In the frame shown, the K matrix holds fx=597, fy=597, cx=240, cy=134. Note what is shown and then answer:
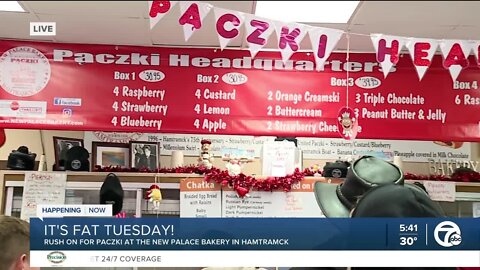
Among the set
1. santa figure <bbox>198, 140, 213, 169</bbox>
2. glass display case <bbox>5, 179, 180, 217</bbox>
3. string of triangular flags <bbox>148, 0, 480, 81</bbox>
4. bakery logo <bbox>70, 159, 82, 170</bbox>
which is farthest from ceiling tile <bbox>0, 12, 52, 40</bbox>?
santa figure <bbox>198, 140, 213, 169</bbox>

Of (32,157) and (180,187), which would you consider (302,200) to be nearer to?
(180,187)

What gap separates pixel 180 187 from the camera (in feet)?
17.0

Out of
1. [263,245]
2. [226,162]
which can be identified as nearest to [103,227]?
[263,245]

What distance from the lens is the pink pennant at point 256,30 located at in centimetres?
328

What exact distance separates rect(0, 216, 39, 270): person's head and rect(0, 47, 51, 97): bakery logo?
1677 mm

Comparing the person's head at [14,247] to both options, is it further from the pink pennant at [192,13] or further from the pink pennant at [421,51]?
the pink pennant at [421,51]

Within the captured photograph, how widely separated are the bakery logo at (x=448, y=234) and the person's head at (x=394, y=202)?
249 mm

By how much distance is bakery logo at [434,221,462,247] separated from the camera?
2.49 meters

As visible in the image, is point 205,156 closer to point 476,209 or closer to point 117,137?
point 117,137

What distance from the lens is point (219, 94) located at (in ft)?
14.1

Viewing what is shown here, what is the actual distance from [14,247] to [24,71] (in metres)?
1.87

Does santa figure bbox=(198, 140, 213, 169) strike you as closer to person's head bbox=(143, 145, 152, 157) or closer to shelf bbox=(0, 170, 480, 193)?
shelf bbox=(0, 170, 480, 193)

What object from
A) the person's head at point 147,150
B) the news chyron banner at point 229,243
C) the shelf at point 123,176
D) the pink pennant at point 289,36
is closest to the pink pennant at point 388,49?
Answer: the pink pennant at point 289,36

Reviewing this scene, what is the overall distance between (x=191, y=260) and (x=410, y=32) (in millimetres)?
2352
